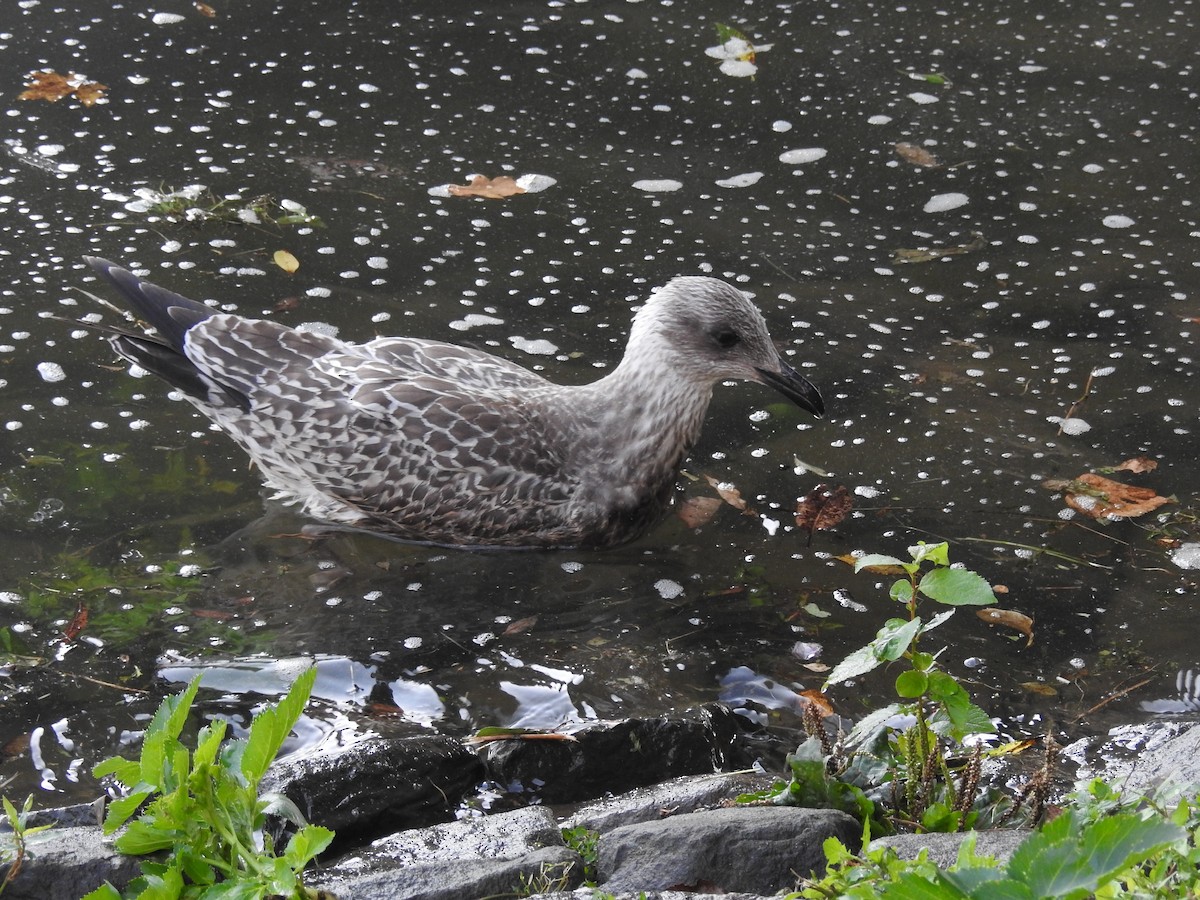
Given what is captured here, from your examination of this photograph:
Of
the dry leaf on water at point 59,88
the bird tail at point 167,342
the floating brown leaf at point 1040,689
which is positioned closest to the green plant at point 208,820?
the bird tail at point 167,342

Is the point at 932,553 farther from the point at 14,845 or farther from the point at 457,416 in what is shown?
the point at 457,416

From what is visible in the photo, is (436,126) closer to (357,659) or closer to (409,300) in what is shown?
(409,300)

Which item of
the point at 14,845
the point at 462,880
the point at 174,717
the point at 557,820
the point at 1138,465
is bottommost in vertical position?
the point at 1138,465

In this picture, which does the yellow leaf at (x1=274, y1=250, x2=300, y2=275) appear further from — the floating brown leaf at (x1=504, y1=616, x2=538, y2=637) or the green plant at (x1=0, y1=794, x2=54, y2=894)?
the green plant at (x1=0, y1=794, x2=54, y2=894)

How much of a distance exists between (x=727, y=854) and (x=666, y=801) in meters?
0.40

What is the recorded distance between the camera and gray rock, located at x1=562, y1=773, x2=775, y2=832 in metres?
3.06

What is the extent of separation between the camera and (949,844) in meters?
2.52

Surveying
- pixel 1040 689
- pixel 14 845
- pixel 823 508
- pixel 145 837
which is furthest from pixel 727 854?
pixel 823 508

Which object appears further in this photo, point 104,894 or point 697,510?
point 697,510

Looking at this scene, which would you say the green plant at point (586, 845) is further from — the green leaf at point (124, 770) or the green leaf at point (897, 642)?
the green leaf at point (124, 770)

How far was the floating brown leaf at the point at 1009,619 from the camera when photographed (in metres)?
4.18

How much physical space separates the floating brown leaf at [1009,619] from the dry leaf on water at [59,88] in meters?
5.24

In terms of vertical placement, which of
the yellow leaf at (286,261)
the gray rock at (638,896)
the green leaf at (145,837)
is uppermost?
the green leaf at (145,837)

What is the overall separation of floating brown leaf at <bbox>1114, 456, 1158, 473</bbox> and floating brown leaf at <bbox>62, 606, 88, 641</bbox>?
356cm
